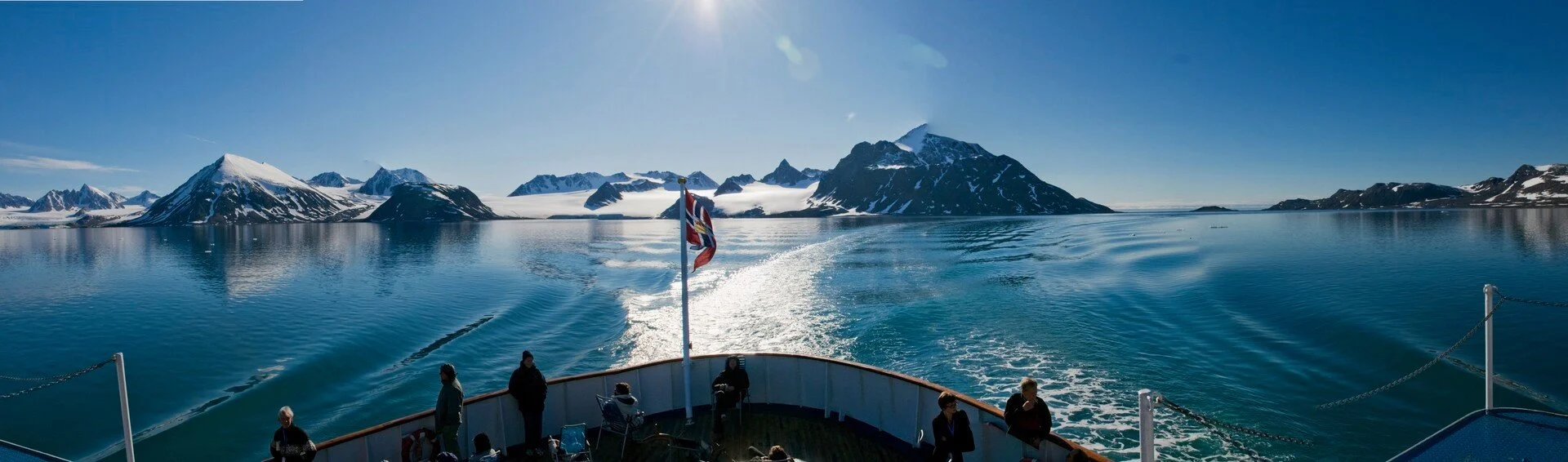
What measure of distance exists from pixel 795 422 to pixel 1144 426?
645 cm

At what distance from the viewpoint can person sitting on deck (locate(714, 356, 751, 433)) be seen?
36.7 ft

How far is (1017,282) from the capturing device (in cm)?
4434

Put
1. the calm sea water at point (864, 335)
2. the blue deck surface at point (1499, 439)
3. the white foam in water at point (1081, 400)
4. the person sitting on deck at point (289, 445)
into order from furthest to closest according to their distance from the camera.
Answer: the calm sea water at point (864, 335) < the white foam in water at point (1081, 400) < the blue deck surface at point (1499, 439) < the person sitting on deck at point (289, 445)

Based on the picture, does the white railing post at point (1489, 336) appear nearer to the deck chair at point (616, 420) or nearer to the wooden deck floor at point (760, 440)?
the wooden deck floor at point (760, 440)

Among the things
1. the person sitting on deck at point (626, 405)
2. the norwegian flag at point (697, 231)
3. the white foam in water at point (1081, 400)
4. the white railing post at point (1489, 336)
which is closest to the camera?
the white railing post at point (1489, 336)

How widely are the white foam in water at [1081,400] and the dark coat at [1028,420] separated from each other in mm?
8739

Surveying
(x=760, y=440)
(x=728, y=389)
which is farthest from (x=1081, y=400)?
(x=728, y=389)

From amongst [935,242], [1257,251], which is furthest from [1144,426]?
[935,242]

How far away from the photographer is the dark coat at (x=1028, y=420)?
803 centimetres

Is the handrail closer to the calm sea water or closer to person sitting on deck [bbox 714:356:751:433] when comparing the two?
person sitting on deck [bbox 714:356:751:433]

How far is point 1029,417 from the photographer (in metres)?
8.12

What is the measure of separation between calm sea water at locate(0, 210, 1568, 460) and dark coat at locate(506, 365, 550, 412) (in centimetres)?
1228

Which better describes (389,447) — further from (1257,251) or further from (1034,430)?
(1257,251)

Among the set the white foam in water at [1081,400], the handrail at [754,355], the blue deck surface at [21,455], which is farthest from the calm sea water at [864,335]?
the handrail at [754,355]
